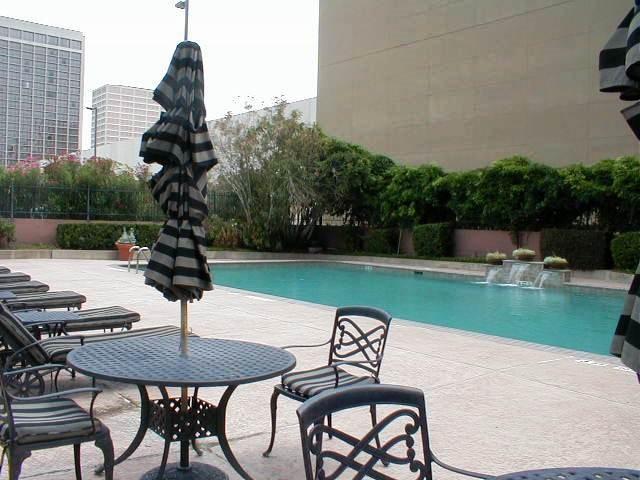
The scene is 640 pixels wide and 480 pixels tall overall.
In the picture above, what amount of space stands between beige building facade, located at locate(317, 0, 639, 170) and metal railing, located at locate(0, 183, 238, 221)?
8.80 metres

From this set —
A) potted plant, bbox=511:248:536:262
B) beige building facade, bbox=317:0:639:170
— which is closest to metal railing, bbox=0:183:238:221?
beige building facade, bbox=317:0:639:170

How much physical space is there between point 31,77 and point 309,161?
31.6 m

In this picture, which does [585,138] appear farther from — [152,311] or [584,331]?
[152,311]

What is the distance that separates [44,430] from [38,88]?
51.2m

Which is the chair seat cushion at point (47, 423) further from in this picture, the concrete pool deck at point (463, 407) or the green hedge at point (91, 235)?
the green hedge at point (91, 235)

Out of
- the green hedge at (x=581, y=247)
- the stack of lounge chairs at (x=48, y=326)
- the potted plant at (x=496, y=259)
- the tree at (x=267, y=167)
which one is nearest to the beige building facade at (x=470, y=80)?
the green hedge at (x=581, y=247)

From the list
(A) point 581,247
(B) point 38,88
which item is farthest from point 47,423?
(B) point 38,88

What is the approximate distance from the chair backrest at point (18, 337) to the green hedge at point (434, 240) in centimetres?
2040

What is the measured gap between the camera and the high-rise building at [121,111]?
6372cm

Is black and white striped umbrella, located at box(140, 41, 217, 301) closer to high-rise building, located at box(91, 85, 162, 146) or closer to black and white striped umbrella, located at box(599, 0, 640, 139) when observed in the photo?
black and white striped umbrella, located at box(599, 0, 640, 139)

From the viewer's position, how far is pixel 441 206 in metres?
25.2

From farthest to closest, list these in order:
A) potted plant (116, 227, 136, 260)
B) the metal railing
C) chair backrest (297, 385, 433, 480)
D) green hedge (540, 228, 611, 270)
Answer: the metal railing < potted plant (116, 227, 136, 260) < green hedge (540, 228, 611, 270) < chair backrest (297, 385, 433, 480)

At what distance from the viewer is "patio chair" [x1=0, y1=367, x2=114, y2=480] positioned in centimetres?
293

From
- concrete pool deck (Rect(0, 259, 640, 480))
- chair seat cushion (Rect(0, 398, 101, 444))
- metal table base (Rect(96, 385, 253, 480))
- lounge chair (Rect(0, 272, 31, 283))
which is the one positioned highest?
lounge chair (Rect(0, 272, 31, 283))
